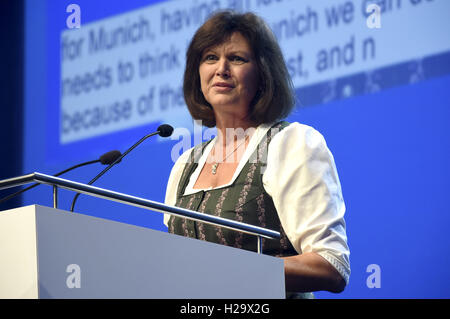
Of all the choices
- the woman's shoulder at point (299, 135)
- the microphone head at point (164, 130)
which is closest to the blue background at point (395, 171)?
the woman's shoulder at point (299, 135)

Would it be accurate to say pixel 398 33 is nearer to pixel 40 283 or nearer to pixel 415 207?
pixel 415 207

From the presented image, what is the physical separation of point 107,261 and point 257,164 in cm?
95

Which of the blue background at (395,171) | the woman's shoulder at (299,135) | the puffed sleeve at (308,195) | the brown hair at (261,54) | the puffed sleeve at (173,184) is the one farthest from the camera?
the blue background at (395,171)

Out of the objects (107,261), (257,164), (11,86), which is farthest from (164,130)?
(11,86)

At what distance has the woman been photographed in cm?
209

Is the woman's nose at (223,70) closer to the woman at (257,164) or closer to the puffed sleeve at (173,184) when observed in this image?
the woman at (257,164)

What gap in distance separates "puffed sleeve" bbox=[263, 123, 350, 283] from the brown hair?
0.18 m

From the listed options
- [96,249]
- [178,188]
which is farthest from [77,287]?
[178,188]

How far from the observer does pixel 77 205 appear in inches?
158

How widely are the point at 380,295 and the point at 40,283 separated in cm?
201

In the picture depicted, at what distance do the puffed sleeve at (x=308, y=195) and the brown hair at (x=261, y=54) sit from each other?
0.18 metres

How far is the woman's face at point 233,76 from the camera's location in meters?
2.45

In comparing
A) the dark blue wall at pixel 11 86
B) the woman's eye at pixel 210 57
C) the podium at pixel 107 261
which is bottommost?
the podium at pixel 107 261

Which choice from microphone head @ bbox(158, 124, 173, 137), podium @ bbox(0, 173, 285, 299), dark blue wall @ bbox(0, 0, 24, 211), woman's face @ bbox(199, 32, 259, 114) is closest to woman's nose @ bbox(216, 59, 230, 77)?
woman's face @ bbox(199, 32, 259, 114)
